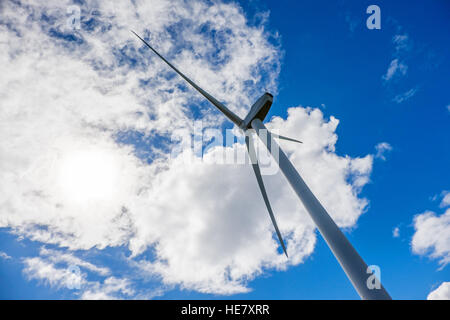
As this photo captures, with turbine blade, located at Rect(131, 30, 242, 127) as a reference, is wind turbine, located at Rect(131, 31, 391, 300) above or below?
below

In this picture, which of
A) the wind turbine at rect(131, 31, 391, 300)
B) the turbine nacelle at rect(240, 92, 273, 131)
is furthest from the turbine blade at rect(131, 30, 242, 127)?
the wind turbine at rect(131, 31, 391, 300)

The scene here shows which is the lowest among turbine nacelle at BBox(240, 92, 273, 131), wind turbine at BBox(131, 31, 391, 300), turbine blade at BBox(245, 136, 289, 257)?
wind turbine at BBox(131, 31, 391, 300)

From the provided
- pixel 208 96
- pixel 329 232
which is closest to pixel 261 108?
pixel 208 96

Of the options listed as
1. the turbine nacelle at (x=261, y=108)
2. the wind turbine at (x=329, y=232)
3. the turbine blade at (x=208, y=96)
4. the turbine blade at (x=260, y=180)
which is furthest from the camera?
the turbine blade at (x=208, y=96)

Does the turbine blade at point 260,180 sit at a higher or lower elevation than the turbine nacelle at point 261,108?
lower

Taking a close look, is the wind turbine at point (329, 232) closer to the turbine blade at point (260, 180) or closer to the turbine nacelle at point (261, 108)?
the turbine blade at point (260, 180)

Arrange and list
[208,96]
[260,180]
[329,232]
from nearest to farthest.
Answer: [329,232] → [260,180] → [208,96]

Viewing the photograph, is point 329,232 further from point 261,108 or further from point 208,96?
point 208,96

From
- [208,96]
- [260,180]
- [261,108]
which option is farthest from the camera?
[208,96]

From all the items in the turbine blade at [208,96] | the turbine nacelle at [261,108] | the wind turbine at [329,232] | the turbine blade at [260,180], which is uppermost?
the turbine blade at [208,96]

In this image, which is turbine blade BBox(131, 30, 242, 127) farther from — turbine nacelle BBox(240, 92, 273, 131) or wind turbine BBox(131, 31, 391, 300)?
wind turbine BBox(131, 31, 391, 300)

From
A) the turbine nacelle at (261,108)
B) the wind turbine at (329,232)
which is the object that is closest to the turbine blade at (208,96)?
the turbine nacelle at (261,108)

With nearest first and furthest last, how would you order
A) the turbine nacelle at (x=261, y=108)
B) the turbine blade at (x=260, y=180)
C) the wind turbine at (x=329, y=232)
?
the wind turbine at (x=329, y=232), the turbine blade at (x=260, y=180), the turbine nacelle at (x=261, y=108)
